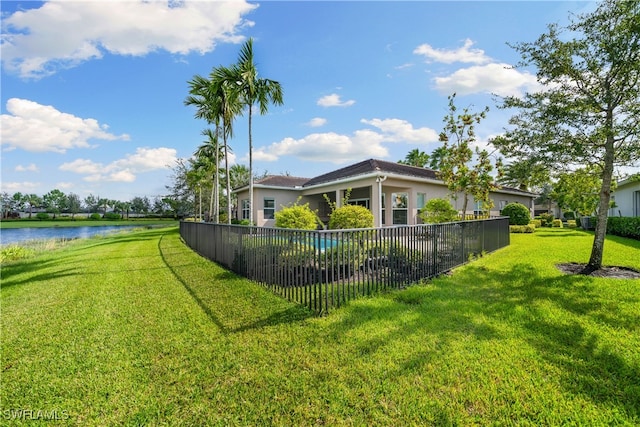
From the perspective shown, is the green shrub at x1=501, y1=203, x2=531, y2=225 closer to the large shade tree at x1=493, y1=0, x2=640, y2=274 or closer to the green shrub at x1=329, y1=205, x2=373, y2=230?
the large shade tree at x1=493, y1=0, x2=640, y2=274

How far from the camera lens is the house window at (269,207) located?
19256 mm

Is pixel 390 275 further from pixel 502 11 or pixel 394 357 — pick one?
pixel 502 11

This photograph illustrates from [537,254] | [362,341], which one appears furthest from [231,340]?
[537,254]

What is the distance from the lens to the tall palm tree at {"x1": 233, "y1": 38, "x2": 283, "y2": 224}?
12.4 metres

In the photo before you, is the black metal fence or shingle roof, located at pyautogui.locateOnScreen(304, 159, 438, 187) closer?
the black metal fence

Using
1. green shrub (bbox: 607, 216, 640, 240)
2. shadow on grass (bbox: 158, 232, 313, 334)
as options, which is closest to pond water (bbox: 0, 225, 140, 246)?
shadow on grass (bbox: 158, 232, 313, 334)

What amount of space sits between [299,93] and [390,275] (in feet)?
37.9

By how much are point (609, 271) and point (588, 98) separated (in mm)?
4058

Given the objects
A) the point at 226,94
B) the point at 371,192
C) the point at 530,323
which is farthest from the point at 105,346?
the point at 371,192

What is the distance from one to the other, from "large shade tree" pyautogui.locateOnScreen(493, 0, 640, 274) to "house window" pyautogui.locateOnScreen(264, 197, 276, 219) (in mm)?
14653

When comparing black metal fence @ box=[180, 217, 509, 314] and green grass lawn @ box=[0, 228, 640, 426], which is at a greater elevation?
black metal fence @ box=[180, 217, 509, 314]

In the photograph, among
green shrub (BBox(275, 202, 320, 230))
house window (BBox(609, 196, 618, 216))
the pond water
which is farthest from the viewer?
the pond water

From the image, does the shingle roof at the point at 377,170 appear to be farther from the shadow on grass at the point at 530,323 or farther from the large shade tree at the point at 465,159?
the shadow on grass at the point at 530,323

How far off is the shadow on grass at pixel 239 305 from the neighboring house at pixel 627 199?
65.1 ft
